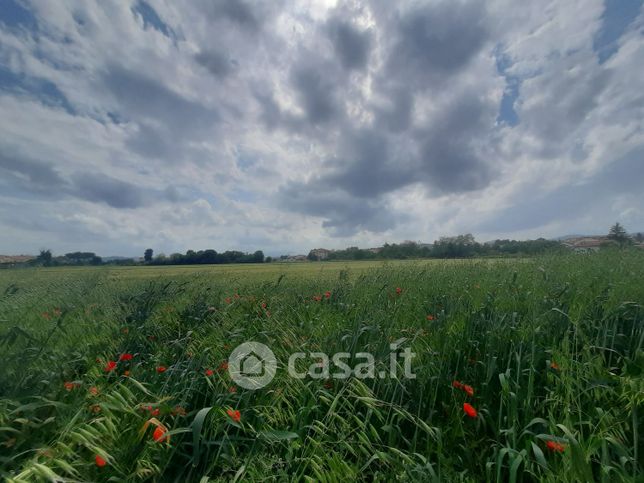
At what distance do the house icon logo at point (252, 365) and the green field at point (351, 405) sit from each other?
3.0 inches

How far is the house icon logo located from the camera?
236 centimetres

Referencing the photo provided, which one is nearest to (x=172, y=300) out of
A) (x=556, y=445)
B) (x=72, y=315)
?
(x=72, y=315)

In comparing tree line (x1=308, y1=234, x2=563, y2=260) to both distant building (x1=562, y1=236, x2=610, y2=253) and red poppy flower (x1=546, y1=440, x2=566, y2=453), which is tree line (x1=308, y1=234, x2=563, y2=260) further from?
red poppy flower (x1=546, y1=440, x2=566, y2=453)

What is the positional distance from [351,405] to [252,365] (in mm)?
1026

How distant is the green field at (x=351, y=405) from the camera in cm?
157

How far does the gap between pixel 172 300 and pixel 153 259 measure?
2316 inches

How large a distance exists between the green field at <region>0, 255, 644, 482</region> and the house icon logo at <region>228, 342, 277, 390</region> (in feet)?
0.25

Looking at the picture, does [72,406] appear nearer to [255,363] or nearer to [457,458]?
[255,363]

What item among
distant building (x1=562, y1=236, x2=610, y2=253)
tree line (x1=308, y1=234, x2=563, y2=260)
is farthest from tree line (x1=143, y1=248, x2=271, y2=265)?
distant building (x1=562, y1=236, x2=610, y2=253)

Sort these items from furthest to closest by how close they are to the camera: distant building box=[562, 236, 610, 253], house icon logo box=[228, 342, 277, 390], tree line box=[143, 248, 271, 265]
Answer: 1. tree line box=[143, 248, 271, 265]
2. distant building box=[562, 236, 610, 253]
3. house icon logo box=[228, 342, 277, 390]

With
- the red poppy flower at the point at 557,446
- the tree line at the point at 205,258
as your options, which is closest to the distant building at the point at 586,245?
the red poppy flower at the point at 557,446

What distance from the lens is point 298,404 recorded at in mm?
2203

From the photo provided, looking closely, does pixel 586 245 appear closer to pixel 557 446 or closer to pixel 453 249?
pixel 453 249

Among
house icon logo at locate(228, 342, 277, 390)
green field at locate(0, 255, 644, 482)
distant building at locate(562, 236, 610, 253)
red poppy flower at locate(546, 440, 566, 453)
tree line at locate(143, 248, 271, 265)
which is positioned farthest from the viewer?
tree line at locate(143, 248, 271, 265)
